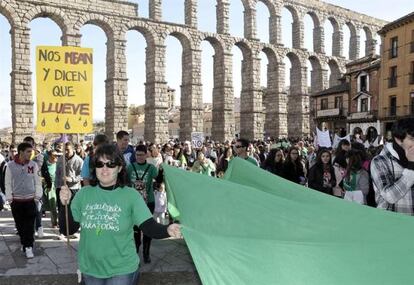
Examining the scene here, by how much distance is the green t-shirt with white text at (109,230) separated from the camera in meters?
3.01

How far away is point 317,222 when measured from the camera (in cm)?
298

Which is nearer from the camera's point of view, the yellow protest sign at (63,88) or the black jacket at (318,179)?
the yellow protest sign at (63,88)

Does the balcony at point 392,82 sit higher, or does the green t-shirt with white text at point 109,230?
the balcony at point 392,82

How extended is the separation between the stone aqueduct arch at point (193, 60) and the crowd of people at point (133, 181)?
17.7 m

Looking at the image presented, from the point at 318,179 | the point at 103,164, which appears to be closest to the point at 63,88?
the point at 103,164

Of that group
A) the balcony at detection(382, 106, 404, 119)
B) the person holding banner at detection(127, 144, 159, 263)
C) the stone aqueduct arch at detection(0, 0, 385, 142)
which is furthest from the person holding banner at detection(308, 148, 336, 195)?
the balcony at detection(382, 106, 404, 119)

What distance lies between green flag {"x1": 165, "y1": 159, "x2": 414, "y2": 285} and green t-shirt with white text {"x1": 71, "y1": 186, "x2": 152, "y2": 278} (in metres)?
0.43

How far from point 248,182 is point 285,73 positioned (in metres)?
36.4

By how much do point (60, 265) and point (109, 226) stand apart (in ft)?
12.0

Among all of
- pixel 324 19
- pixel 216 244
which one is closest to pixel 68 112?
pixel 216 244

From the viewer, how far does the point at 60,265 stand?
613 cm

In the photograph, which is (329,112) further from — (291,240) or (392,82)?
(291,240)

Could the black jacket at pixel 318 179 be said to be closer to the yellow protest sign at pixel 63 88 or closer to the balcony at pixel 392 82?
the yellow protest sign at pixel 63 88

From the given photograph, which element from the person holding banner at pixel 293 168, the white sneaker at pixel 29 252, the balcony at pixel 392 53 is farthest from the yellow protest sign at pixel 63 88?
the balcony at pixel 392 53
